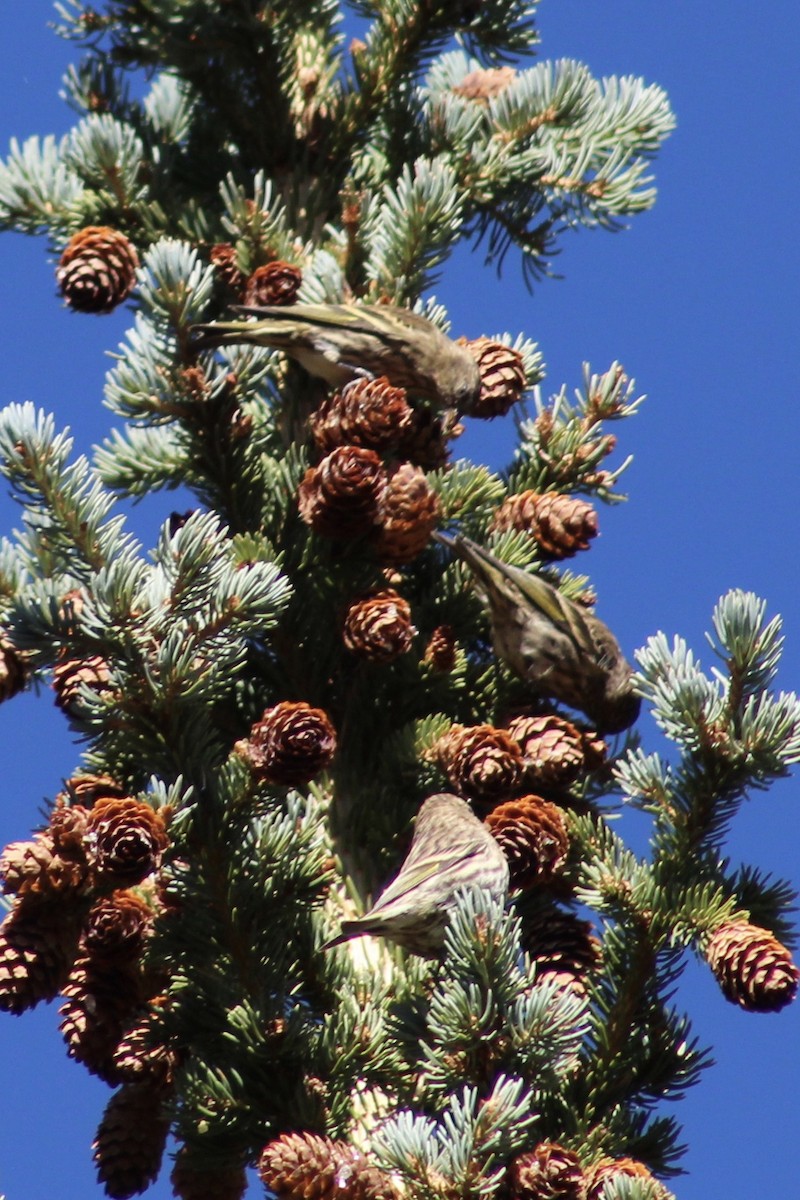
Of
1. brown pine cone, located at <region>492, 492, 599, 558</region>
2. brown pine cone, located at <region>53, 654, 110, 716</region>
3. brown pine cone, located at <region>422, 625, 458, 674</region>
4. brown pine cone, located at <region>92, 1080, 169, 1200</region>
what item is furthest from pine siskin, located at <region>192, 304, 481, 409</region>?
brown pine cone, located at <region>92, 1080, 169, 1200</region>

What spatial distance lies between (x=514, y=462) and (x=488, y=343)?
0.24 meters

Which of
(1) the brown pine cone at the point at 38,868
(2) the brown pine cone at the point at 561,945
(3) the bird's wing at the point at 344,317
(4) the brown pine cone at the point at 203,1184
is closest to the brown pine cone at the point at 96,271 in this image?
(3) the bird's wing at the point at 344,317

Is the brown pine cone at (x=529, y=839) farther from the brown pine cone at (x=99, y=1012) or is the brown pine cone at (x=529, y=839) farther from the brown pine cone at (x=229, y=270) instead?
the brown pine cone at (x=229, y=270)

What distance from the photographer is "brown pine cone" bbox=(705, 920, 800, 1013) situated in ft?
6.97

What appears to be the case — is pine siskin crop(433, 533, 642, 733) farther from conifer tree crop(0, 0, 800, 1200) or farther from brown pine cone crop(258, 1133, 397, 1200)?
brown pine cone crop(258, 1133, 397, 1200)

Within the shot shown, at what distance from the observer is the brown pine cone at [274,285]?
3.00m

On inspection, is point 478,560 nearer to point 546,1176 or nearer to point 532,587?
point 532,587

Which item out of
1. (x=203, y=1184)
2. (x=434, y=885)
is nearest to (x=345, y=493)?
(x=434, y=885)

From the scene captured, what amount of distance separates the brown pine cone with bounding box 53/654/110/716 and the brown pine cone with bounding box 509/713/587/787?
68 centimetres

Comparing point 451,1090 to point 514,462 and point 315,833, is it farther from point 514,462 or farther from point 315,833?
point 514,462

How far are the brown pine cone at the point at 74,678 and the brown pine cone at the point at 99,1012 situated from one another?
416mm

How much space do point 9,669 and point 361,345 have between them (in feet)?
2.74

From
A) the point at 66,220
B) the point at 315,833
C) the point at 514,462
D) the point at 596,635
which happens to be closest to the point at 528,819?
the point at 315,833

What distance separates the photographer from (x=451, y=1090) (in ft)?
6.71
